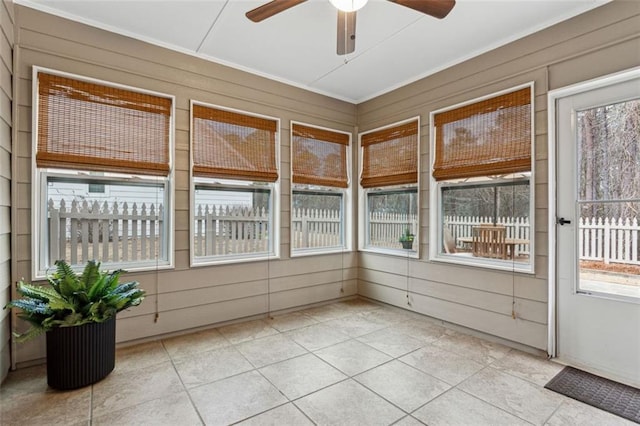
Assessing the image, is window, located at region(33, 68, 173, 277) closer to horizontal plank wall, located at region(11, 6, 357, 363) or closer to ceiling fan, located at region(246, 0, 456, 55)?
horizontal plank wall, located at region(11, 6, 357, 363)

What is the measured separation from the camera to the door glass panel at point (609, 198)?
7.63ft

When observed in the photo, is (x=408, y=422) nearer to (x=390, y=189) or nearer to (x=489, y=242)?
(x=489, y=242)

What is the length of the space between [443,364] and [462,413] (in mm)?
632

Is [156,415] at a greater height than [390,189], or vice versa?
[390,189]

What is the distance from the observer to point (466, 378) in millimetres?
2340

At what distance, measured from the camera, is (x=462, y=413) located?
6.37 ft

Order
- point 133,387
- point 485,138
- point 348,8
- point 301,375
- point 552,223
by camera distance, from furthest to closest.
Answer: point 485,138 < point 552,223 < point 301,375 < point 133,387 < point 348,8

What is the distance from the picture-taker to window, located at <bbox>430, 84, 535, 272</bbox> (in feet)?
9.31

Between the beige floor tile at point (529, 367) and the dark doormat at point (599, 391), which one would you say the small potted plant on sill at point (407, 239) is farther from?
the dark doormat at point (599, 391)

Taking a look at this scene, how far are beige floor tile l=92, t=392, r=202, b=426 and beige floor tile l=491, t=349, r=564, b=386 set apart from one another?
2.26 m

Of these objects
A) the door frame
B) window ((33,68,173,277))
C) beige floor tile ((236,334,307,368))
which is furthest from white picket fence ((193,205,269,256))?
→ the door frame

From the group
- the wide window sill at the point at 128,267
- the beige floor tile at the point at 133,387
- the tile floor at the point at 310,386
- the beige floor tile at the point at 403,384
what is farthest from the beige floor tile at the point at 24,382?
the beige floor tile at the point at 403,384

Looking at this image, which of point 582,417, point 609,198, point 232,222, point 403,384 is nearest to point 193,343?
point 232,222

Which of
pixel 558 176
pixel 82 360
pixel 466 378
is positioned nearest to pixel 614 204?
pixel 558 176
